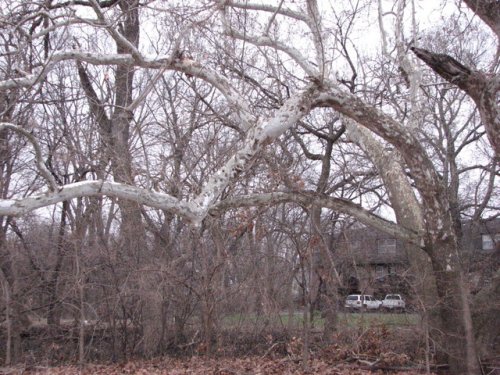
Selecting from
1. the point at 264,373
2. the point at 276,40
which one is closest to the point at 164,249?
the point at 264,373

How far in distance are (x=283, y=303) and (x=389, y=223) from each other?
5.62 metres

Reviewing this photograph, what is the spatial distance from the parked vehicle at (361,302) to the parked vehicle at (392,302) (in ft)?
0.49

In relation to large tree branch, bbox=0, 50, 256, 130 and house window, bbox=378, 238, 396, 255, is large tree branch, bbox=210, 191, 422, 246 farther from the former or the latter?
house window, bbox=378, 238, 396, 255

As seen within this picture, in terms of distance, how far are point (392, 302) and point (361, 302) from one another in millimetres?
1457

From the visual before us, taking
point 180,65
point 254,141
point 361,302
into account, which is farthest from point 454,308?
point 180,65

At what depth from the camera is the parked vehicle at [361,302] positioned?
1247 cm

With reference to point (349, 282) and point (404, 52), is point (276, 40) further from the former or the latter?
point (349, 282)

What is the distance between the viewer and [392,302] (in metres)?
13.3

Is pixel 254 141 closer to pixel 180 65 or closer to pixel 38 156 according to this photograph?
pixel 180 65

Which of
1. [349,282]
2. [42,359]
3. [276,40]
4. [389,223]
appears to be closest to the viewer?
[389,223]

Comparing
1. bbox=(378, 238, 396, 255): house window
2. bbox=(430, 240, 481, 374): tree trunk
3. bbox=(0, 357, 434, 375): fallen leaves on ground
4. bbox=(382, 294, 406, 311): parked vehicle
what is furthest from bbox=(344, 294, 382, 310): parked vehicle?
bbox=(378, 238, 396, 255): house window

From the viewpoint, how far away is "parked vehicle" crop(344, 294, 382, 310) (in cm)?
1247

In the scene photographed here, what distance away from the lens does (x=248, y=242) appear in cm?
1438

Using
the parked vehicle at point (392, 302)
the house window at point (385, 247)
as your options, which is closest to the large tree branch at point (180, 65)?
the parked vehicle at point (392, 302)
